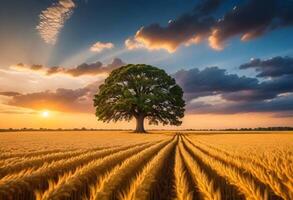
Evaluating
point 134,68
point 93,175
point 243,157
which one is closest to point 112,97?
point 134,68

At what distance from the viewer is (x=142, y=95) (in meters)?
57.4

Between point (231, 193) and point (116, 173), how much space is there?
3.36 m

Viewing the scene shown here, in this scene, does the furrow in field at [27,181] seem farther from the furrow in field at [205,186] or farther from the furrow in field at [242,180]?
the furrow in field at [242,180]

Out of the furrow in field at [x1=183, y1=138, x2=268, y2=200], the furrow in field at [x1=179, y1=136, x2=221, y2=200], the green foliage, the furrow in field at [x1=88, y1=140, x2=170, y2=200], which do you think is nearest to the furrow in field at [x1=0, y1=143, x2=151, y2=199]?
the furrow in field at [x1=88, y1=140, x2=170, y2=200]

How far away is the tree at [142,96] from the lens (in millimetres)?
57812

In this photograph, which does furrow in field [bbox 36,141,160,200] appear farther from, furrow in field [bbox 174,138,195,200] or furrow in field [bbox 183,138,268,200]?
furrow in field [bbox 183,138,268,200]

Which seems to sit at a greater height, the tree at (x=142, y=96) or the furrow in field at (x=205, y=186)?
the tree at (x=142, y=96)

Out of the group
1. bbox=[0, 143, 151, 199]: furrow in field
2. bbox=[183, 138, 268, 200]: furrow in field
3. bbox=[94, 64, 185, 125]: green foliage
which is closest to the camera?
bbox=[183, 138, 268, 200]: furrow in field

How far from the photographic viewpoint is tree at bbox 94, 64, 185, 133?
57.8 metres

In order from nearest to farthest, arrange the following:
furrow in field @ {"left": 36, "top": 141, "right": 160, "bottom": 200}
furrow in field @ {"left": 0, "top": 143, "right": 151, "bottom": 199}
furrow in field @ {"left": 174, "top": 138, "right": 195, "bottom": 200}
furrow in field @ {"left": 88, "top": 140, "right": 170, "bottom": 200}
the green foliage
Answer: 1. furrow in field @ {"left": 174, "top": 138, "right": 195, "bottom": 200}
2. furrow in field @ {"left": 36, "top": 141, "right": 160, "bottom": 200}
3. furrow in field @ {"left": 88, "top": 140, "right": 170, "bottom": 200}
4. furrow in field @ {"left": 0, "top": 143, "right": 151, "bottom": 199}
5. the green foliage

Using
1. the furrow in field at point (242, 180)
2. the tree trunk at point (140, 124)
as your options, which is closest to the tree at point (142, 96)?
the tree trunk at point (140, 124)

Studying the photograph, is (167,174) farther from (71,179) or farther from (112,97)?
(112,97)

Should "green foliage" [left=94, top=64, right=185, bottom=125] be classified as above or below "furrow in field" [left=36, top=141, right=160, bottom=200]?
above

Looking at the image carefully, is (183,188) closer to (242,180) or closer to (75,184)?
(242,180)
